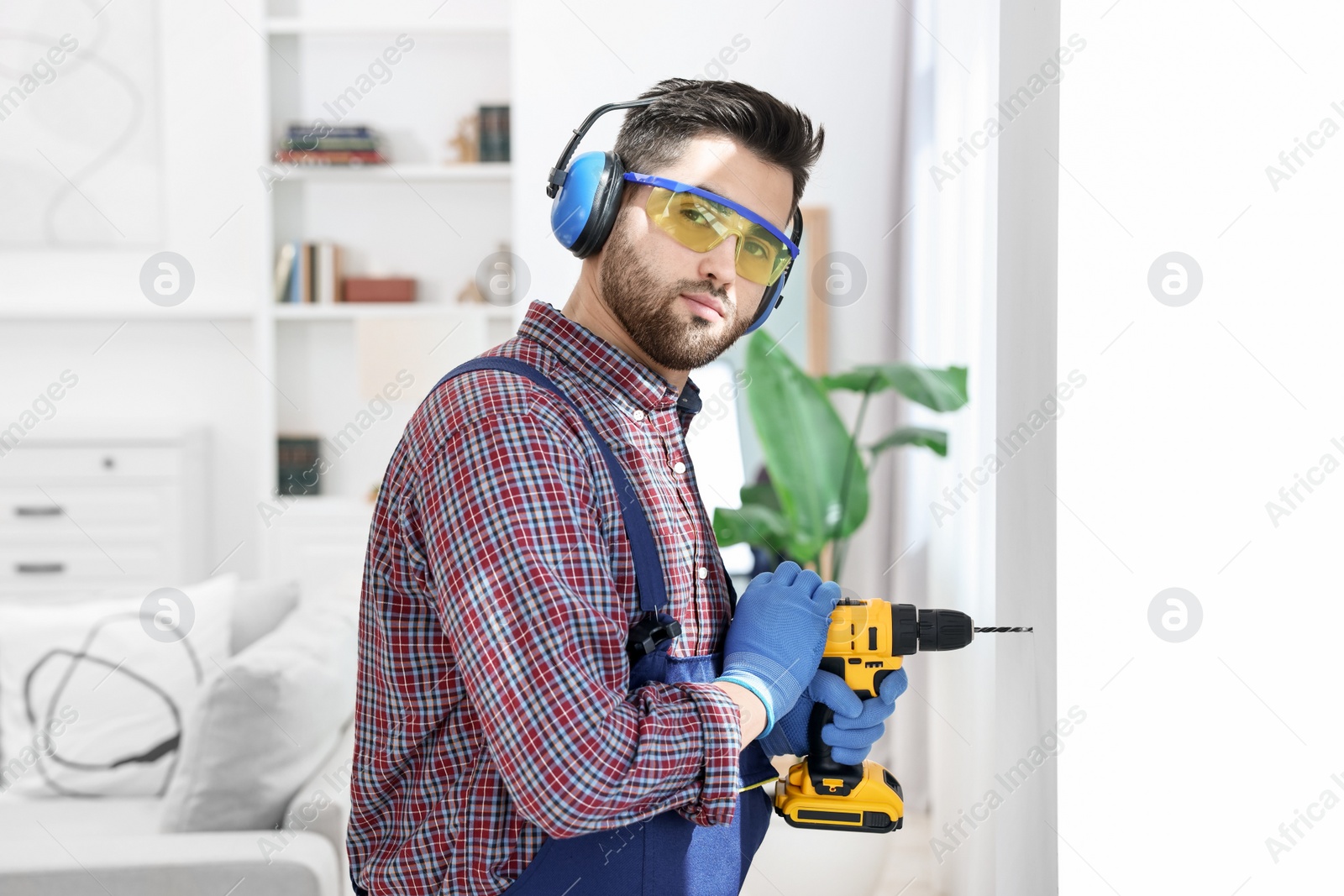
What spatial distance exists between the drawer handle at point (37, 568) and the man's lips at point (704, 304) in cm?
396

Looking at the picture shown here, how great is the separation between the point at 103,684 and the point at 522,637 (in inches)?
88.5

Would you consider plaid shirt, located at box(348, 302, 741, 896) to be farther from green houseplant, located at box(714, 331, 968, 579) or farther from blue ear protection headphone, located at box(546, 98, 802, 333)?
green houseplant, located at box(714, 331, 968, 579)

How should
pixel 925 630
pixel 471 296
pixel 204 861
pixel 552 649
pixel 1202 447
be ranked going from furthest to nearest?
1. pixel 471 296
2. pixel 204 861
3. pixel 925 630
4. pixel 1202 447
5. pixel 552 649

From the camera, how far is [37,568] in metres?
4.16

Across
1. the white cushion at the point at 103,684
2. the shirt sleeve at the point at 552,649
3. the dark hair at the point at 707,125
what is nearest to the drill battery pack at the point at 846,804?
the shirt sleeve at the point at 552,649

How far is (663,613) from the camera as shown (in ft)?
3.26

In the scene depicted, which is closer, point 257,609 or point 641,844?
point 641,844

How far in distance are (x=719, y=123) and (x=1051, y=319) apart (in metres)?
0.42

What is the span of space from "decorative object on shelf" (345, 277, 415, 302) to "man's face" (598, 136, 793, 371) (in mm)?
3574

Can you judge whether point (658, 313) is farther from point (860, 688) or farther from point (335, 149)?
point (335, 149)

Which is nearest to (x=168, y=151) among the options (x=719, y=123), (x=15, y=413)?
(x=15, y=413)

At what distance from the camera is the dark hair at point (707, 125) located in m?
1.17

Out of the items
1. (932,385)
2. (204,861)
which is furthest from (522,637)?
(932,385)

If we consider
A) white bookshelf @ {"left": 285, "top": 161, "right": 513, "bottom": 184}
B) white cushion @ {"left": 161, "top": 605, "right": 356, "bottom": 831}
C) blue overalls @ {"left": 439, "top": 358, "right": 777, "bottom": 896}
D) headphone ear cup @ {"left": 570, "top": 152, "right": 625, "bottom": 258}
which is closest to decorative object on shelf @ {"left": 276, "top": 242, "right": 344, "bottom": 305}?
white bookshelf @ {"left": 285, "top": 161, "right": 513, "bottom": 184}
